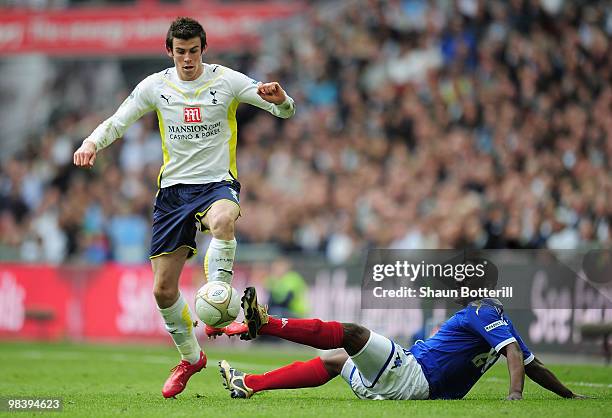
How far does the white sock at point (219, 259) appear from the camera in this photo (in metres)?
8.43

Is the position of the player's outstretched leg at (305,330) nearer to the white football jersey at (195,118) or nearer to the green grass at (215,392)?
the green grass at (215,392)

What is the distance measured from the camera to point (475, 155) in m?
16.5

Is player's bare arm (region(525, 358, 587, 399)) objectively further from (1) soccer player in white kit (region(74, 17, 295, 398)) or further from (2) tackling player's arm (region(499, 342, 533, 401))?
(1) soccer player in white kit (region(74, 17, 295, 398))

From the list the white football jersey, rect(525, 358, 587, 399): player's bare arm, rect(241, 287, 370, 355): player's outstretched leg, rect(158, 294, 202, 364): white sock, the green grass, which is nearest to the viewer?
the green grass

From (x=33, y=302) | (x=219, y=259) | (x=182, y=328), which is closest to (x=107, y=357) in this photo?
(x=33, y=302)

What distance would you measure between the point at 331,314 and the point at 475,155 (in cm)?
308

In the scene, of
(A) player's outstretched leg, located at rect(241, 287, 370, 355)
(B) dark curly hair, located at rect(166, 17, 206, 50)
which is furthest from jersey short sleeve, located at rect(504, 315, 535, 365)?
(B) dark curly hair, located at rect(166, 17, 206, 50)

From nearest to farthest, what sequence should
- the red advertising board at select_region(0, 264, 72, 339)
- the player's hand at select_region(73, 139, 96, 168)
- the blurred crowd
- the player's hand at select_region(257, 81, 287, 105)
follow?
the player's hand at select_region(73, 139, 96, 168) < the player's hand at select_region(257, 81, 287, 105) < the blurred crowd < the red advertising board at select_region(0, 264, 72, 339)

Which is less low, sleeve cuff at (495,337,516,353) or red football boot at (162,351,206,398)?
sleeve cuff at (495,337,516,353)

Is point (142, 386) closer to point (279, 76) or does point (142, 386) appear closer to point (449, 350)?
point (449, 350)

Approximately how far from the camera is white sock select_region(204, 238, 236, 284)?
843cm

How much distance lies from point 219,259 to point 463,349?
1882 millimetres

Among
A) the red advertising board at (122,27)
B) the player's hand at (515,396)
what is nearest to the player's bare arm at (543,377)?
the player's hand at (515,396)

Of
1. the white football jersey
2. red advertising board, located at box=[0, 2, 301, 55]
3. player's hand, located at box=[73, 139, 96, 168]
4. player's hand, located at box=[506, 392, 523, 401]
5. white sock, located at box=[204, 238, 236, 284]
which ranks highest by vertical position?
red advertising board, located at box=[0, 2, 301, 55]
